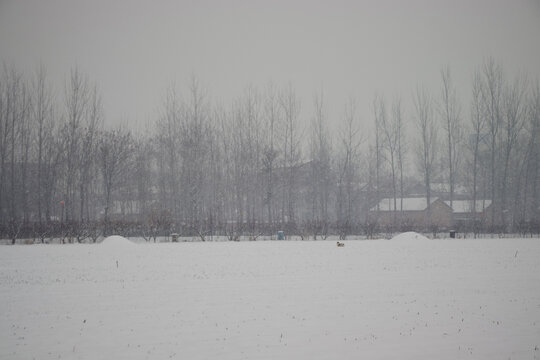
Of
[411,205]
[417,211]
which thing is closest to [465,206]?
[417,211]

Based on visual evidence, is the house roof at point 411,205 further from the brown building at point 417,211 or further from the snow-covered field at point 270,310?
the snow-covered field at point 270,310

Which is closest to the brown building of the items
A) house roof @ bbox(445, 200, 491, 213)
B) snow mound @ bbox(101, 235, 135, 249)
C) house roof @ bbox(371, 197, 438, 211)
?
house roof @ bbox(371, 197, 438, 211)

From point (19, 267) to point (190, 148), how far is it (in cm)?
2224

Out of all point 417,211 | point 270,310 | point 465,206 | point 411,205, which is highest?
point 411,205

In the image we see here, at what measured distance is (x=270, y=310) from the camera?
23.0 ft

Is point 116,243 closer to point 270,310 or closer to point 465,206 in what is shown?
point 270,310

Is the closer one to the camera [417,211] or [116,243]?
[116,243]

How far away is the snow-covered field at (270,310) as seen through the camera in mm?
5281

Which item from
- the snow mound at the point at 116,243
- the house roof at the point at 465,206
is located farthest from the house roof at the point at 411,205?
the snow mound at the point at 116,243

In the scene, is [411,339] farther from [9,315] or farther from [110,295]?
[9,315]

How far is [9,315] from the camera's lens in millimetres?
6688

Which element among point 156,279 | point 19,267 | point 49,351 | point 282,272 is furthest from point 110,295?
point 19,267

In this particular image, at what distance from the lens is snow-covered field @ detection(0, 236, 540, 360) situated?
17.3 ft

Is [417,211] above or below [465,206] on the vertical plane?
below
